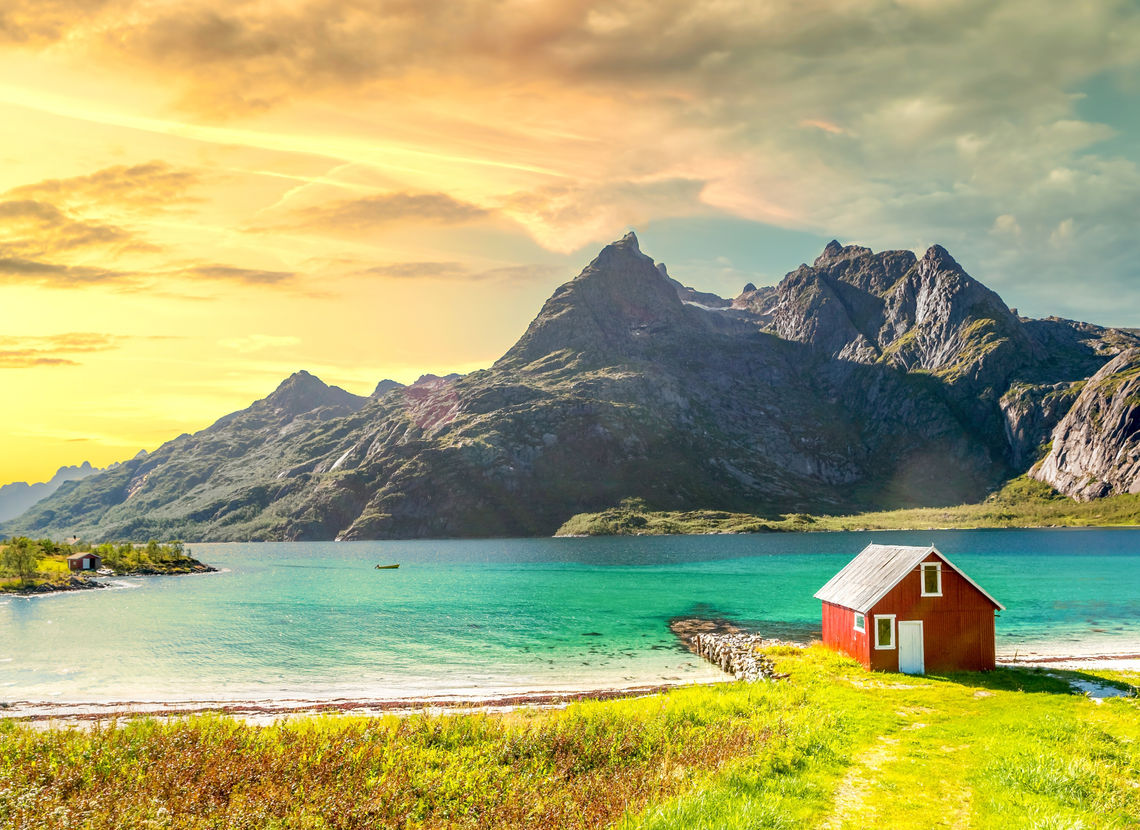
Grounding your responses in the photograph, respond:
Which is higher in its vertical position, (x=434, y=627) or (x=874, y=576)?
(x=874, y=576)

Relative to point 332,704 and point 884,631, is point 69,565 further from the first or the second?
point 884,631

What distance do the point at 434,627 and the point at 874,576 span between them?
5248 centimetres

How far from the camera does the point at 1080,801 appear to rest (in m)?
19.9

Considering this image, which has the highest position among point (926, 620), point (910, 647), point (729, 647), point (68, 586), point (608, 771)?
point (926, 620)

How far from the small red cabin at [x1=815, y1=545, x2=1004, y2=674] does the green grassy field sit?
32.6ft

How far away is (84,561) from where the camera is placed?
150 metres

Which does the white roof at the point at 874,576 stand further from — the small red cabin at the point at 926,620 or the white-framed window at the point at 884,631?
the white-framed window at the point at 884,631

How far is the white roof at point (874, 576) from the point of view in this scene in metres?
43.2

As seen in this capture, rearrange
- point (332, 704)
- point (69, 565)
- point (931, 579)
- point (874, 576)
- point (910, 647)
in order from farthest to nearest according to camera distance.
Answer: point (69, 565), point (874, 576), point (332, 704), point (931, 579), point (910, 647)

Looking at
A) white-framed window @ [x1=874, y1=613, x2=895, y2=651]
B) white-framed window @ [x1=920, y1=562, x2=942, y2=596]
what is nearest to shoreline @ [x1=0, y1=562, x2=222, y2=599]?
white-framed window @ [x1=874, y1=613, x2=895, y2=651]

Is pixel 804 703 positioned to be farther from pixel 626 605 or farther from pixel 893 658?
pixel 626 605

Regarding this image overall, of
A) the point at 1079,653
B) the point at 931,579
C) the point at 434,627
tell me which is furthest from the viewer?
the point at 434,627

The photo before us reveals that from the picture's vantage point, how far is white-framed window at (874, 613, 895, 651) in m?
42.7

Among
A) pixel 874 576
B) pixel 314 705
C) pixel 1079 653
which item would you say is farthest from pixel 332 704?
pixel 1079 653
